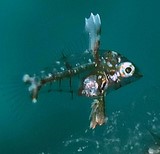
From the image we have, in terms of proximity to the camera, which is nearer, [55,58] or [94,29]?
[94,29]

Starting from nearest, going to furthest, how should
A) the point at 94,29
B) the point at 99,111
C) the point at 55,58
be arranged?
the point at 94,29 < the point at 99,111 < the point at 55,58

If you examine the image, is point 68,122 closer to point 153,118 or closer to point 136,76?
point 153,118

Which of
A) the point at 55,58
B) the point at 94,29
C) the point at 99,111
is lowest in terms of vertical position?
the point at 99,111

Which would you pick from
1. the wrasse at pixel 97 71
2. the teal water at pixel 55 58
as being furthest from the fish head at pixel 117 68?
the teal water at pixel 55 58

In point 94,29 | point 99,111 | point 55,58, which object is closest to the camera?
point 94,29

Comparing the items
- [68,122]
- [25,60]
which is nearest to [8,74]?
[25,60]

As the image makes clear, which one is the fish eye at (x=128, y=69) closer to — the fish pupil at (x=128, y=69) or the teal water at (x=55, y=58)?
the fish pupil at (x=128, y=69)

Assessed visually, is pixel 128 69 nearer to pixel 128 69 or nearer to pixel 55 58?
pixel 128 69

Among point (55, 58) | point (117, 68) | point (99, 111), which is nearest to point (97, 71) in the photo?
point (117, 68)
